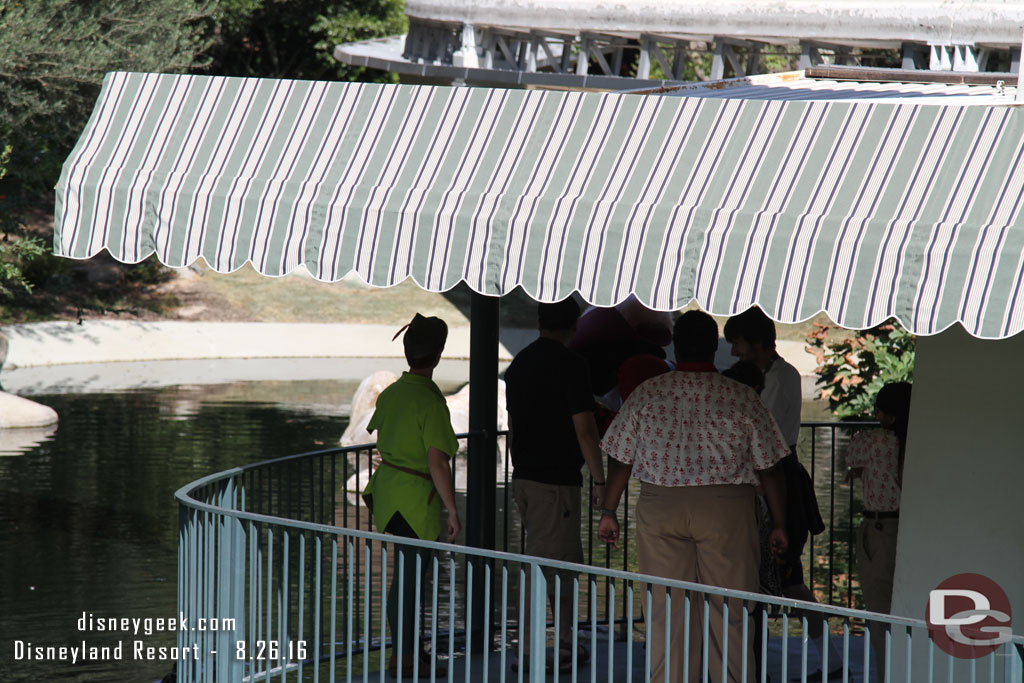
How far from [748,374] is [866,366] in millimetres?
9227

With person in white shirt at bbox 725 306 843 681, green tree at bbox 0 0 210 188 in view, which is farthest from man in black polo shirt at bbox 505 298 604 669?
green tree at bbox 0 0 210 188

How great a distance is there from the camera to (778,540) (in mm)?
6426

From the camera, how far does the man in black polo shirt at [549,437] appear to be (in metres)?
7.01

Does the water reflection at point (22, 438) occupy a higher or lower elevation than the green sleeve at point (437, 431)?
lower

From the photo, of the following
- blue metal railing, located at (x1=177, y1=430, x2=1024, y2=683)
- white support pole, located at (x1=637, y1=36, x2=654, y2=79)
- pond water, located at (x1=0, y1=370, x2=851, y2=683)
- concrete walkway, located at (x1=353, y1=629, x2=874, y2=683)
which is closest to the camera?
blue metal railing, located at (x1=177, y1=430, x2=1024, y2=683)

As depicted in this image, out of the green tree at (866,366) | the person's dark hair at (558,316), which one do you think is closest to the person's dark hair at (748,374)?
the person's dark hair at (558,316)

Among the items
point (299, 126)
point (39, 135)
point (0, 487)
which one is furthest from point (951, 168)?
point (39, 135)

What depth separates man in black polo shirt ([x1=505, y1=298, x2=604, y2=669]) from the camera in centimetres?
701

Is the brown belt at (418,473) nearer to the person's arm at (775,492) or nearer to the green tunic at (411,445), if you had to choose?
the green tunic at (411,445)

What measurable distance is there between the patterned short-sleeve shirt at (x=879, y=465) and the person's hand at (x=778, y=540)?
2.07ft

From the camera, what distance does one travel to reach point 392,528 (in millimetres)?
6926

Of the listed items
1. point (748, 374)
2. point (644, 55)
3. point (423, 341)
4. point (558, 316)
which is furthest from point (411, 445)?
point (644, 55)

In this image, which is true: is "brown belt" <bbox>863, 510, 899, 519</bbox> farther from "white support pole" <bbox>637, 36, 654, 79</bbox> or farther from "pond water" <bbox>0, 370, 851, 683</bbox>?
"white support pole" <bbox>637, 36, 654, 79</bbox>

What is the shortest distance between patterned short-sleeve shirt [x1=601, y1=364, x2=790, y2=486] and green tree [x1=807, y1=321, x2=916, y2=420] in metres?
8.43
